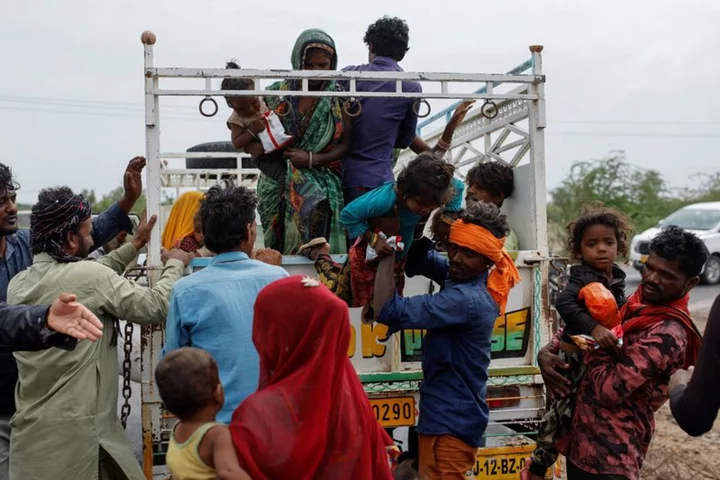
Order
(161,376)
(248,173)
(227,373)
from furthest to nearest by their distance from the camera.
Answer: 1. (248,173)
2. (227,373)
3. (161,376)

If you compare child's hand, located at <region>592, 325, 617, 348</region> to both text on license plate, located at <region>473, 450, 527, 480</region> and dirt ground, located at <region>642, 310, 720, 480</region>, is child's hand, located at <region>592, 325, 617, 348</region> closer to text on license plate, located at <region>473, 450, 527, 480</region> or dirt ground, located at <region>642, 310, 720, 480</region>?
text on license plate, located at <region>473, 450, 527, 480</region>

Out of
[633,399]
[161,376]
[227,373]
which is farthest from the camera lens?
[633,399]

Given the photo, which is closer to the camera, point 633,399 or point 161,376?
point 161,376

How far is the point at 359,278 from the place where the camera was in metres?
3.14

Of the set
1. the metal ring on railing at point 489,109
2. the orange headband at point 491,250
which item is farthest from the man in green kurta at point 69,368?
the metal ring on railing at point 489,109

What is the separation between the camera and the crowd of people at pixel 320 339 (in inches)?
85.4

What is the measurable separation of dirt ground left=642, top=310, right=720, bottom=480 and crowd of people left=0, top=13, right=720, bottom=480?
2271 millimetres

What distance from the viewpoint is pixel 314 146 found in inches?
159

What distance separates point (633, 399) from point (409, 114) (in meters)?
1.89

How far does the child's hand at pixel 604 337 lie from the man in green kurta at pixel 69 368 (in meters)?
1.73

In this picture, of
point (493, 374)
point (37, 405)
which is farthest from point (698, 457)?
point (37, 405)

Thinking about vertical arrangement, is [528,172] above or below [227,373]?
above

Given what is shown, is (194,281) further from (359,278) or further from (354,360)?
(354,360)

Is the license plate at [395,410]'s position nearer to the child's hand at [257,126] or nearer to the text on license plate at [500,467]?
the text on license plate at [500,467]
